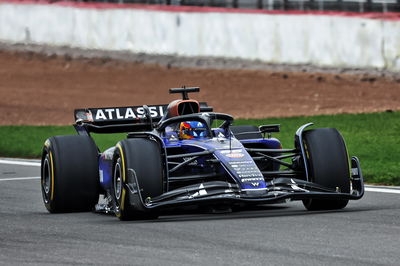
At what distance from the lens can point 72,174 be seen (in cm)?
1244

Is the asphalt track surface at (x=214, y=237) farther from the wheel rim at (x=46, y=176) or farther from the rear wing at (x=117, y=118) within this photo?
the rear wing at (x=117, y=118)

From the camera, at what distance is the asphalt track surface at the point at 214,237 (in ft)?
28.5

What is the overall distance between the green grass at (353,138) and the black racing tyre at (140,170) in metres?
5.12

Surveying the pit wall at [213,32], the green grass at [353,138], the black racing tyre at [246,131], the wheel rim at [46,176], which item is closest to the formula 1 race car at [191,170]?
the wheel rim at [46,176]

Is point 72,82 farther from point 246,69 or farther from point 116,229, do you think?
point 116,229

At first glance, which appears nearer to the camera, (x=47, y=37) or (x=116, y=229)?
(x=116, y=229)

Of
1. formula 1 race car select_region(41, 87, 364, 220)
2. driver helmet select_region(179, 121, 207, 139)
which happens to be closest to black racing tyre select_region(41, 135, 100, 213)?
formula 1 race car select_region(41, 87, 364, 220)

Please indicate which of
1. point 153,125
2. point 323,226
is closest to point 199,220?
point 323,226

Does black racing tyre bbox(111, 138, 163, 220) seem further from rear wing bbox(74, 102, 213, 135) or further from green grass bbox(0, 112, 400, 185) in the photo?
green grass bbox(0, 112, 400, 185)

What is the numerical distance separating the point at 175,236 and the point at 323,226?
1.43m

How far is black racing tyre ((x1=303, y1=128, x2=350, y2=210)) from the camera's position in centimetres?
1170

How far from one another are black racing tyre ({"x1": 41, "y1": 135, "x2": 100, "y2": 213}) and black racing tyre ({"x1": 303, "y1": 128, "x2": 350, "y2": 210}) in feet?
7.93

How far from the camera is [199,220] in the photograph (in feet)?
36.8

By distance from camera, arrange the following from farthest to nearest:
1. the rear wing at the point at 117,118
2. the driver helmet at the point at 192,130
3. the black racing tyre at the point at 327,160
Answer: the rear wing at the point at 117,118, the driver helmet at the point at 192,130, the black racing tyre at the point at 327,160
